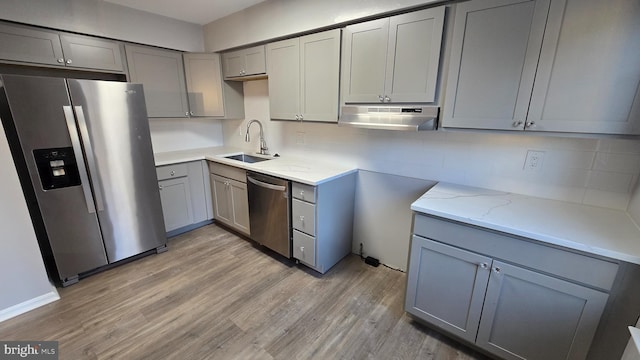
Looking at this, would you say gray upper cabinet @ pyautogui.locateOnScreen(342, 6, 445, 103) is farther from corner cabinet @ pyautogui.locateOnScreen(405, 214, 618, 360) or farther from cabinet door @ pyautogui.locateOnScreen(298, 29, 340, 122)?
corner cabinet @ pyautogui.locateOnScreen(405, 214, 618, 360)

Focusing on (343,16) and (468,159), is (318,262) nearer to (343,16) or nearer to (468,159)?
(468,159)

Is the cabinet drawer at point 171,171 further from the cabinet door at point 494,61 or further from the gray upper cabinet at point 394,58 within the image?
the cabinet door at point 494,61

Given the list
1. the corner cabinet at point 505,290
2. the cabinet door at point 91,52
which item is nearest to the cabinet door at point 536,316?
the corner cabinet at point 505,290

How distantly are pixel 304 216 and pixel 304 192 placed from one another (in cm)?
22

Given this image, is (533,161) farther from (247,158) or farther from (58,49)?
(58,49)

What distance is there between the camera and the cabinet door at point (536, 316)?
4.00ft

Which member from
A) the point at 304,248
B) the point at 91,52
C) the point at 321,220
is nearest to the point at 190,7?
the point at 91,52

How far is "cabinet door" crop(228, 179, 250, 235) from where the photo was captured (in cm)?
280

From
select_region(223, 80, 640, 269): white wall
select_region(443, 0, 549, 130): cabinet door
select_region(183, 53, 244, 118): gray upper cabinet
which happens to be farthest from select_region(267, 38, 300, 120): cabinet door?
select_region(443, 0, 549, 130): cabinet door

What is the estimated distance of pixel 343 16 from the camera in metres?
1.97

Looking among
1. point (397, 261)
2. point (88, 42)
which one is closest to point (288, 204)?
point (397, 261)

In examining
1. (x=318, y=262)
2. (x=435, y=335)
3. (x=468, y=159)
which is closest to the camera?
(x=435, y=335)

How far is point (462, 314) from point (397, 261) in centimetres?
88

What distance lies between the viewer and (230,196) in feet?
9.77
